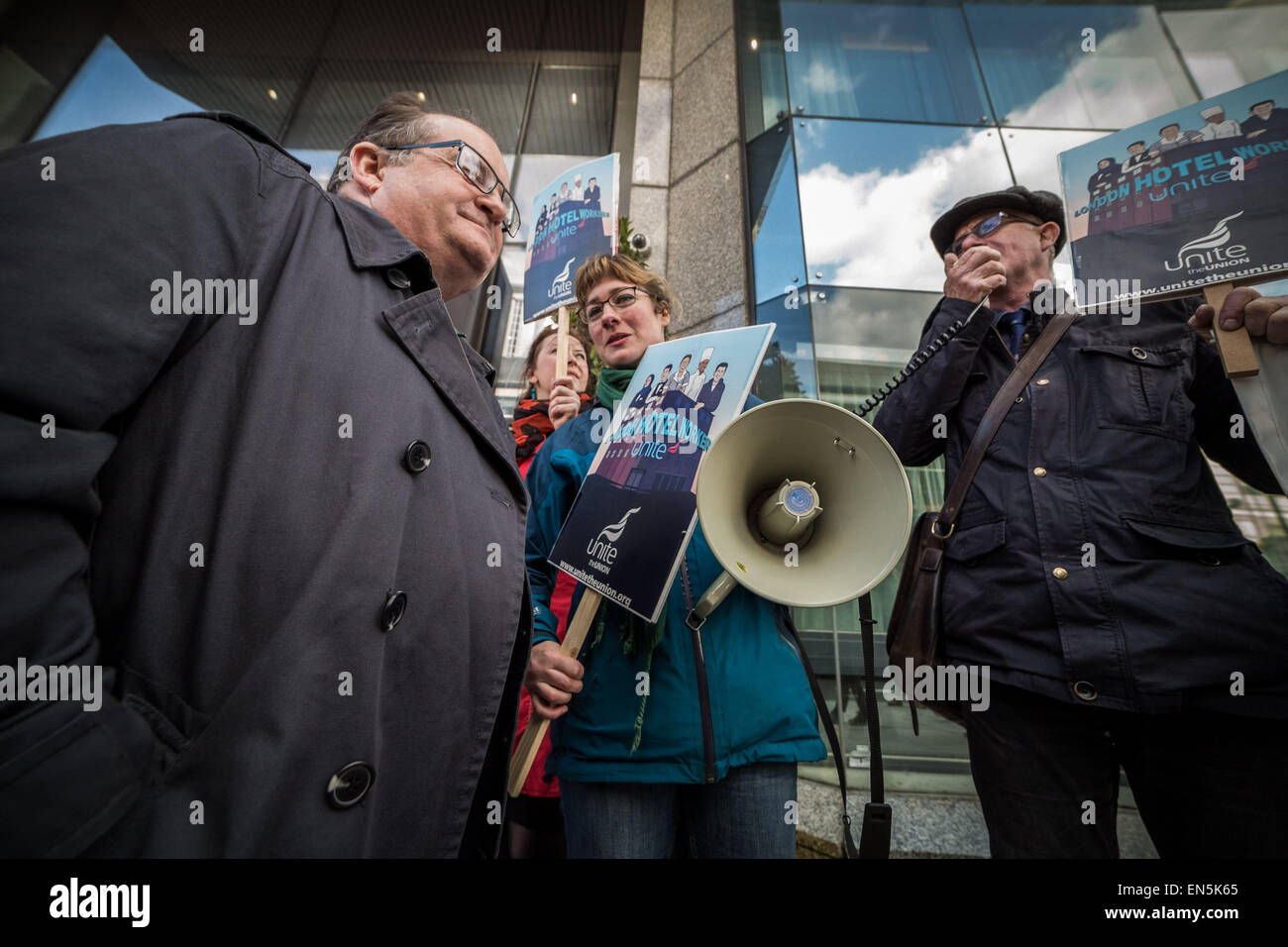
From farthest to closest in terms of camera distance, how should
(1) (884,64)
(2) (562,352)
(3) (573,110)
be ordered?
(3) (573,110) → (1) (884,64) → (2) (562,352)

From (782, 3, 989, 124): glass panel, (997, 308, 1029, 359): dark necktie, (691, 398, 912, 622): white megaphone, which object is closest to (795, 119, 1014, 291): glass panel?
(782, 3, 989, 124): glass panel

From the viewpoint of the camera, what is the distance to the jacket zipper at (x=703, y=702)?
1.24m

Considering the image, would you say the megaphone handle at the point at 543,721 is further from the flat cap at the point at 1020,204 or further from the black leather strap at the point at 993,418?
the flat cap at the point at 1020,204

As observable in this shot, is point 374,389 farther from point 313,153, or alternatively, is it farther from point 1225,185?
point 313,153

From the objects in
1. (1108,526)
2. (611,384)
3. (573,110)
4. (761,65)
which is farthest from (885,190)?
(573,110)

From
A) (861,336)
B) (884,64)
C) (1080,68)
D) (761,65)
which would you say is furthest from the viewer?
(761,65)

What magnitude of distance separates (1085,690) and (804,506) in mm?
814

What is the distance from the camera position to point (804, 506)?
1.32m

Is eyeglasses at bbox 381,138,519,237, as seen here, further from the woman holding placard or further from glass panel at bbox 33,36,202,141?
glass panel at bbox 33,36,202,141

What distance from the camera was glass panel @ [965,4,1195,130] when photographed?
359cm

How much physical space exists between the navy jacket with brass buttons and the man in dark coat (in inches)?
53.6

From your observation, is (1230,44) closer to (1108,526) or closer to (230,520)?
(1108,526)

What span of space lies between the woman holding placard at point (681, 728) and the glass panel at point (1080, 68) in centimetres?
461

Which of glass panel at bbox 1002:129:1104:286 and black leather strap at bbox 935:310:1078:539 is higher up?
glass panel at bbox 1002:129:1104:286
